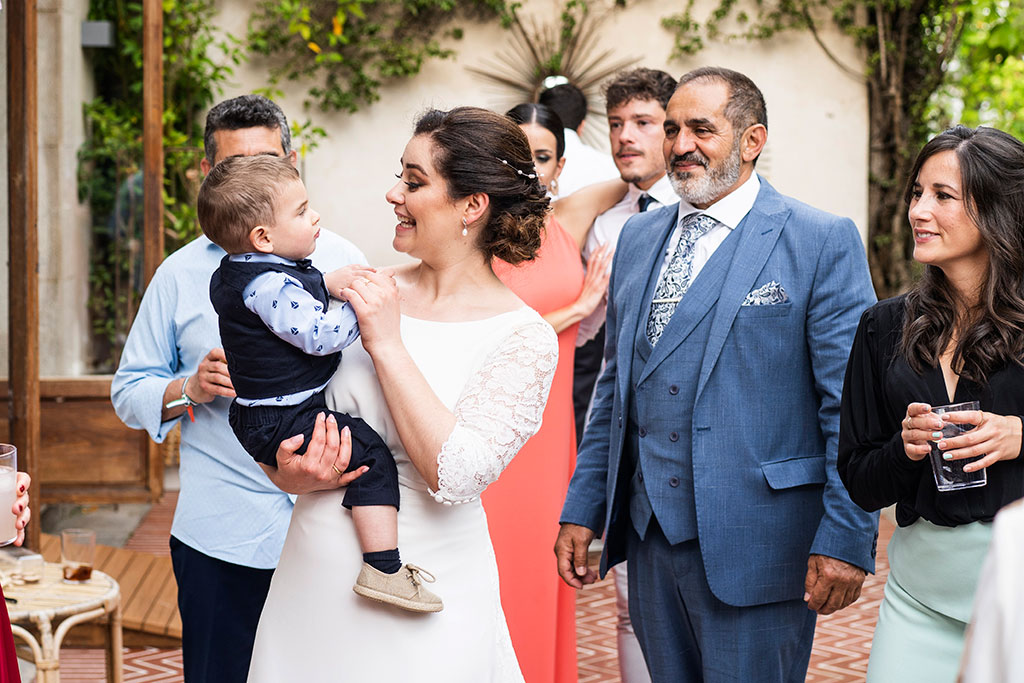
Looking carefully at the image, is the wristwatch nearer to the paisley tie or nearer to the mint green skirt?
the paisley tie

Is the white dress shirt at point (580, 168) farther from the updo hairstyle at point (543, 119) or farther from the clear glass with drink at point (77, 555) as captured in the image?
the clear glass with drink at point (77, 555)

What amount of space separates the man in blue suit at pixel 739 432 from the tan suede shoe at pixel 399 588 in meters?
0.87

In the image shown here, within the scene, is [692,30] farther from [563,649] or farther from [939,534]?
[939,534]

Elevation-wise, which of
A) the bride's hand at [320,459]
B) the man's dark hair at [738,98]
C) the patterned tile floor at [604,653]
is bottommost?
the patterned tile floor at [604,653]

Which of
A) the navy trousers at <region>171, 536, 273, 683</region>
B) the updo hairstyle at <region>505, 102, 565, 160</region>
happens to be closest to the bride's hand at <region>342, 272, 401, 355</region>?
the navy trousers at <region>171, 536, 273, 683</region>

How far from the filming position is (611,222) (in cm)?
425

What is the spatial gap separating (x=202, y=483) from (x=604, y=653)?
2477 mm

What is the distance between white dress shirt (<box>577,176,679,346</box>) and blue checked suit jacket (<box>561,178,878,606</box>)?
1329 millimetres

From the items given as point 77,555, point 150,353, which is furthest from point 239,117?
point 77,555

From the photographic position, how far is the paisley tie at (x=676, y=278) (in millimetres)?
2885

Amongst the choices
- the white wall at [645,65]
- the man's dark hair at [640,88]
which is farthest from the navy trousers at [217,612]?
the white wall at [645,65]

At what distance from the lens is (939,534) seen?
2.37m

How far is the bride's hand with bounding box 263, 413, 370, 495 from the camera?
6.83 ft

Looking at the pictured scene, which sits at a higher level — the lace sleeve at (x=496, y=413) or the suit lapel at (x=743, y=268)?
the suit lapel at (x=743, y=268)
